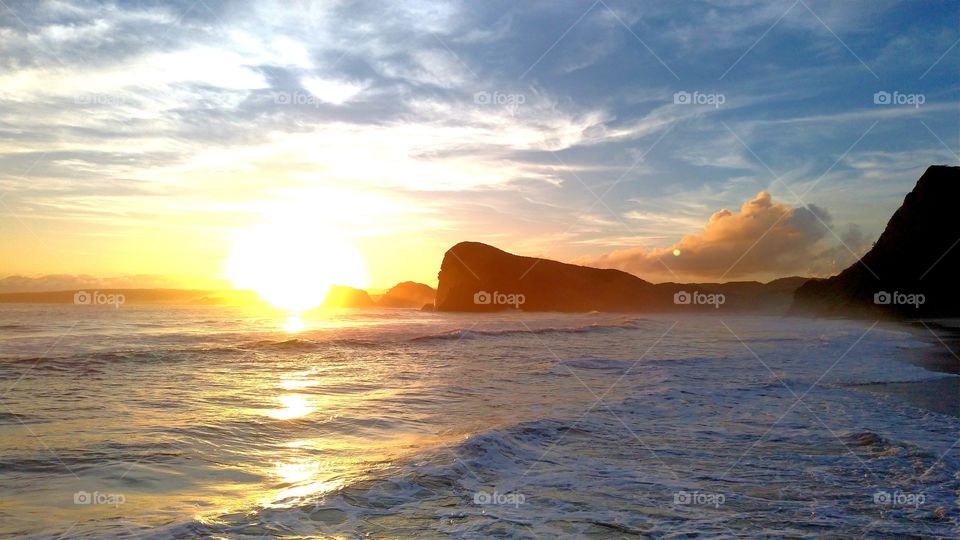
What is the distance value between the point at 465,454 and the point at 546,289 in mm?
135982

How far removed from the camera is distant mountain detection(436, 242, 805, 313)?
430 ft

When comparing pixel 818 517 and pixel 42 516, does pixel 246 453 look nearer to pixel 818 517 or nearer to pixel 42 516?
pixel 42 516

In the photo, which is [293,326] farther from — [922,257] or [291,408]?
[922,257]

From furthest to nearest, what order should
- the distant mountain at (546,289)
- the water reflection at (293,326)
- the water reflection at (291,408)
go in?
the distant mountain at (546,289) < the water reflection at (293,326) < the water reflection at (291,408)

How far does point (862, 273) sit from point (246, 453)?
→ 91.7 meters

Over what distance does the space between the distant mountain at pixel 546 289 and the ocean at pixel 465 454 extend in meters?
102

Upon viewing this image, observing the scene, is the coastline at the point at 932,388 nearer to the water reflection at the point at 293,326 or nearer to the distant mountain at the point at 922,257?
the water reflection at the point at 293,326

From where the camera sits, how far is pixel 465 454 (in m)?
9.13

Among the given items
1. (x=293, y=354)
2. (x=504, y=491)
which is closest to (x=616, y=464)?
Result: (x=504, y=491)

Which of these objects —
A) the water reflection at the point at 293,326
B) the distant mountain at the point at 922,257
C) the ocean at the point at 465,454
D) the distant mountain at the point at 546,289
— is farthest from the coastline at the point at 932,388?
the distant mountain at the point at 546,289

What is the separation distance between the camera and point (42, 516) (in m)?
6.17

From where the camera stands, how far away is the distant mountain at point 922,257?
223 feet

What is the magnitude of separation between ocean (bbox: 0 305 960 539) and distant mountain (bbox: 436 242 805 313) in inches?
4026

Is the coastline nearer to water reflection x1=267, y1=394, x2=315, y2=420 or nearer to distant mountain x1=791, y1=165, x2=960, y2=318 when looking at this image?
water reflection x1=267, y1=394, x2=315, y2=420
